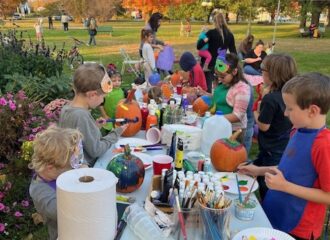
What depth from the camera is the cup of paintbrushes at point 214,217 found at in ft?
5.57

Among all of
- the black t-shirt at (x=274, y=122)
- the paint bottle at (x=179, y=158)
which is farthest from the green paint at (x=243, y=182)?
the black t-shirt at (x=274, y=122)

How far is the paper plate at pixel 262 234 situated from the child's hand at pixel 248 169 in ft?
2.19

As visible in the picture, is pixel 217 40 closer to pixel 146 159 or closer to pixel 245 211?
pixel 146 159

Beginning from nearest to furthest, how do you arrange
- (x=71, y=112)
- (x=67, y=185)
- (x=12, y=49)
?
(x=67, y=185)
(x=71, y=112)
(x=12, y=49)

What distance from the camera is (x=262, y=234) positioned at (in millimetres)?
1742

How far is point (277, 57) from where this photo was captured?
2.93 m

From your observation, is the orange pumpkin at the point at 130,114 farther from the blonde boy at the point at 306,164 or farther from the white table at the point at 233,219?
the blonde boy at the point at 306,164

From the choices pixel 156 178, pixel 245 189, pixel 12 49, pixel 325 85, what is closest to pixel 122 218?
pixel 156 178

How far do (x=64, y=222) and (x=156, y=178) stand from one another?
0.64 meters

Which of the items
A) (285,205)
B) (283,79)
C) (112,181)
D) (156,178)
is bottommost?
(285,205)

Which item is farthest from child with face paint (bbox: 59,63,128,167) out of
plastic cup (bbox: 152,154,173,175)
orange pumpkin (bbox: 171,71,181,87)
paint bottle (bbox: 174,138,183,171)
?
orange pumpkin (bbox: 171,71,181,87)

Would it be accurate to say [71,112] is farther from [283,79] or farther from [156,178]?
[283,79]

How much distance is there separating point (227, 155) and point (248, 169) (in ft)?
0.55

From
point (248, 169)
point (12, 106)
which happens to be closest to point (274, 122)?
point (248, 169)
